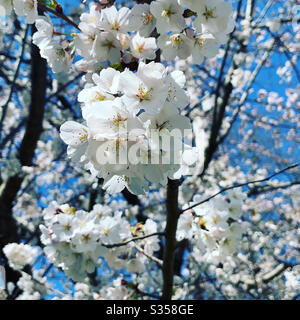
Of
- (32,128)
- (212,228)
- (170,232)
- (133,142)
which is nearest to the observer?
(133,142)

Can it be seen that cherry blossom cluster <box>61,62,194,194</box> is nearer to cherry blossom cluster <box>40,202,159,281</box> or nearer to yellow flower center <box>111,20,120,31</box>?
yellow flower center <box>111,20,120,31</box>

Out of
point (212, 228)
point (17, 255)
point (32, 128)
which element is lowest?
point (212, 228)

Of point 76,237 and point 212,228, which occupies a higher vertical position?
point 212,228

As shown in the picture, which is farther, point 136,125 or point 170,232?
point 170,232

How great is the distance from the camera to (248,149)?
25.6ft

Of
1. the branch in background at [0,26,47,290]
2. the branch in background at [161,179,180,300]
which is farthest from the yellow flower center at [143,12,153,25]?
the branch in background at [0,26,47,290]

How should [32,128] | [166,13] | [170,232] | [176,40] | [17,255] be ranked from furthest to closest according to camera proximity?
1. [32,128]
2. [17,255]
3. [170,232]
4. [176,40]
5. [166,13]

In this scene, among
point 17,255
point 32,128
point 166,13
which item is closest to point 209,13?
point 166,13

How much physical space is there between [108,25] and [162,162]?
537 mm

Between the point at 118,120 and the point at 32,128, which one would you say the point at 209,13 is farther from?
the point at 32,128

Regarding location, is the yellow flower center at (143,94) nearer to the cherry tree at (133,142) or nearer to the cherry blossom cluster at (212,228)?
the cherry tree at (133,142)

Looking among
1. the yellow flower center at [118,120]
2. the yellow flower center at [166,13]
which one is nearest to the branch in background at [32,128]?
the yellow flower center at [166,13]
